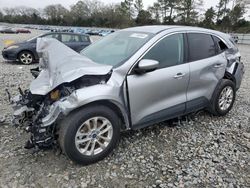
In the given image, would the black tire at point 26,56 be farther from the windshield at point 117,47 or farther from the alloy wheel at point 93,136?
the alloy wheel at point 93,136

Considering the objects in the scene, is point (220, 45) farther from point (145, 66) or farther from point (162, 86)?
point (145, 66)

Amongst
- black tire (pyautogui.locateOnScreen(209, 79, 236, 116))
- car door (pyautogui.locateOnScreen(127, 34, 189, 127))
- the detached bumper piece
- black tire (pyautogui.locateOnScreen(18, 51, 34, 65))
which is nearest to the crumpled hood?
the detached bumper piece

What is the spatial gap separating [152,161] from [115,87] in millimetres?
1065

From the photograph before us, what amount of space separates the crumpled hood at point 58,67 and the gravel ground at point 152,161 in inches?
36.2

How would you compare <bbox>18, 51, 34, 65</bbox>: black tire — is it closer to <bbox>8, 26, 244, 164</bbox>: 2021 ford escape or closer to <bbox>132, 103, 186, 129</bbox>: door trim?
<bbox>8, 26, 244, 164</bbox>: 2021 ford escape

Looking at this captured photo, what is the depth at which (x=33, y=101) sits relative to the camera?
2736mm

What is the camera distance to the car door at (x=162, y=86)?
2818 mm

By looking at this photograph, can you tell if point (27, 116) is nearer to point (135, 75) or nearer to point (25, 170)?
point (25, 170)

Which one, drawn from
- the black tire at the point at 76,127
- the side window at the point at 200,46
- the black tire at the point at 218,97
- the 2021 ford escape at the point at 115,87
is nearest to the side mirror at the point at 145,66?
the 2021 ford escape at the point at 115,87

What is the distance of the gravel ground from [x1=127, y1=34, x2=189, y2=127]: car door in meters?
0.39

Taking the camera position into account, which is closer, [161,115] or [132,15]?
[161,115]

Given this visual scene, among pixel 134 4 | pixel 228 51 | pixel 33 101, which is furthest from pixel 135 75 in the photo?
pixel 134 4

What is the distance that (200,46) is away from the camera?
11.6ft

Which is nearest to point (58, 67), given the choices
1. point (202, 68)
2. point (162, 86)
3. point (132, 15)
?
point (162, 86)
